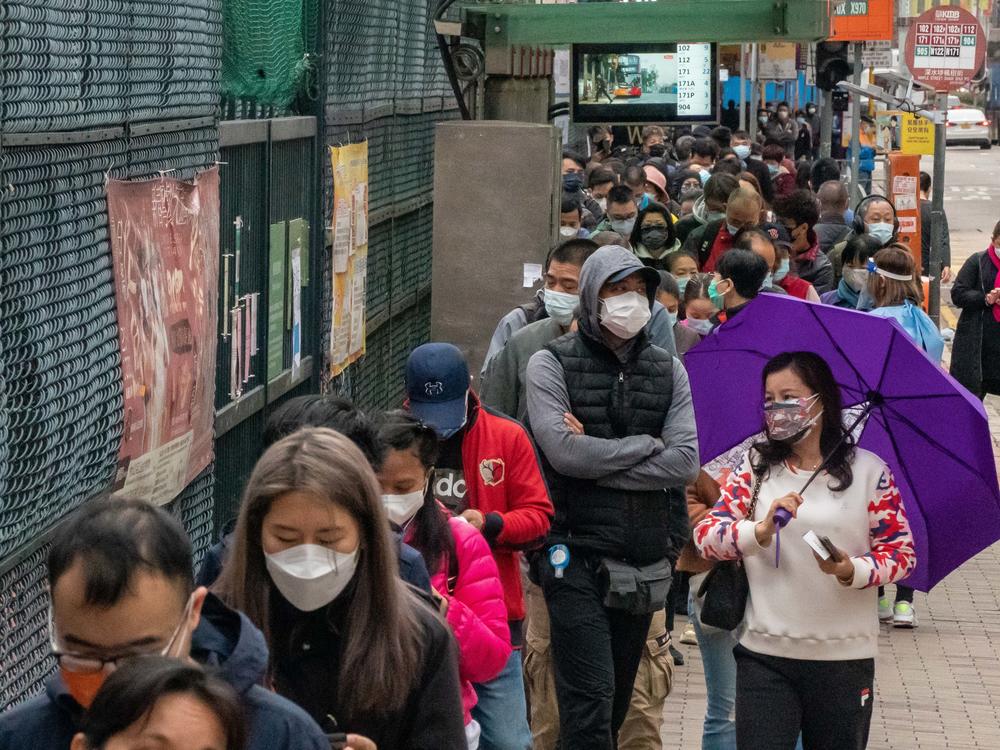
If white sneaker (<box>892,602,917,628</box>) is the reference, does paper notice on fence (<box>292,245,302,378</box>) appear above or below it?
above

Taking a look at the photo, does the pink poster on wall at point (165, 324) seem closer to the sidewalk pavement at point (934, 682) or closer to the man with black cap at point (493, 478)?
the man with black cap at point (493, 478)

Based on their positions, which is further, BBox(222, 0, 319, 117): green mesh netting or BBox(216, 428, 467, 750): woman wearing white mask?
BBox(222, 0, 319, 117): green mesh netting

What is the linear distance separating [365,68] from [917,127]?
14.2 metres

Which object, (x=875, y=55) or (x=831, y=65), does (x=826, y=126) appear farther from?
(x=831, y=65)

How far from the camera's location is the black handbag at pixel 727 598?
5.33 metres

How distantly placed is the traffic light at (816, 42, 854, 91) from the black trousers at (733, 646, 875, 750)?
1742 cm

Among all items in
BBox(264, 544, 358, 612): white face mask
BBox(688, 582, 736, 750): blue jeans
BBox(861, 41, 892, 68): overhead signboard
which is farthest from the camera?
BBox(861, 41, 892, 68): overhead signboard

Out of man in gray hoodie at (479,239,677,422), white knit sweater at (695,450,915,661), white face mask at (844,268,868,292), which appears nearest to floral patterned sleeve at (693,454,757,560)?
white knit sweater at (695,450,915,661)

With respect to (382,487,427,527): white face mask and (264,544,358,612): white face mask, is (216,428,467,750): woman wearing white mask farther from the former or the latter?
(382,487,427,527): white face mask

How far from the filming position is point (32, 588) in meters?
4.80

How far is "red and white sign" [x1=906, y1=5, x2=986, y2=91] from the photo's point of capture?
17219 mm

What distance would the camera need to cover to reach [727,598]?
534 centimetres

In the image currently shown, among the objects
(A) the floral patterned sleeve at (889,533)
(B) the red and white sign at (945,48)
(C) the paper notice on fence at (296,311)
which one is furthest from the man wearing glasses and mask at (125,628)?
(B) the red and white sign at (945,48)

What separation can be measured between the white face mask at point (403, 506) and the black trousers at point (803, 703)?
126cm
